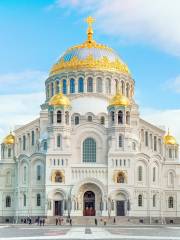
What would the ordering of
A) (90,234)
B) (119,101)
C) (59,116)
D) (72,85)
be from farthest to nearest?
(72,85)
(59,116)
(119,101)
(90,234)

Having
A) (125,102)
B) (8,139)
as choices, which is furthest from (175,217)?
(8,139)

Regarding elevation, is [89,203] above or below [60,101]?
below

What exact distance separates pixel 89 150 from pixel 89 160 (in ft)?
4.38

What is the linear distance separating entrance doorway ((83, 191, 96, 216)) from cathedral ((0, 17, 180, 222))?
0.12 m

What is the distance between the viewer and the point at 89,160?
7312 centimetres

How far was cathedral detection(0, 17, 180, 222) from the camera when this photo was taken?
232 feet

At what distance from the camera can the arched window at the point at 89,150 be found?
73.3 metres

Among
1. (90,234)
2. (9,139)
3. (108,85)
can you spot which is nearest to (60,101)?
(9,139)

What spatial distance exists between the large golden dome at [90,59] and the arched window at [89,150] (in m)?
12.2

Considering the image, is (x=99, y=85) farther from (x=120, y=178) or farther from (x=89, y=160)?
(x=120, y=178)

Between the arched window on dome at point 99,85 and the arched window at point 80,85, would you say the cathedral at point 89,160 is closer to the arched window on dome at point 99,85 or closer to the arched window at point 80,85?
the arched window at point 80,85

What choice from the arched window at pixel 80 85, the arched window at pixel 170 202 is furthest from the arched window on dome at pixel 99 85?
the arched window at pixel 170 202

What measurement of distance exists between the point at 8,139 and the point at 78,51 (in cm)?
1605

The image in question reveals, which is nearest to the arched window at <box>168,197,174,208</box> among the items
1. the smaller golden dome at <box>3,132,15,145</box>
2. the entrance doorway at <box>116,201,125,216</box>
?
the entrance doorway at <box>116,201,125,216</box>
